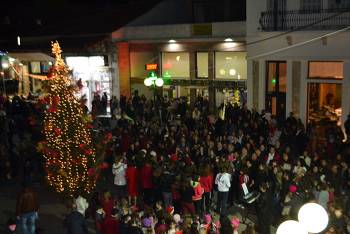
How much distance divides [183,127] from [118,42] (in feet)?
37.2

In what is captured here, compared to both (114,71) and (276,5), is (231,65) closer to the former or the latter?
(276,5)

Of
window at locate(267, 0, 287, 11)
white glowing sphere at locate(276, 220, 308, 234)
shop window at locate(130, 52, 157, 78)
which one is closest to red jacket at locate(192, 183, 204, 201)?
white glowing sphere at locate(276, 220, 308, 234)

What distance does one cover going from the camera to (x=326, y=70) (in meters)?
19.5

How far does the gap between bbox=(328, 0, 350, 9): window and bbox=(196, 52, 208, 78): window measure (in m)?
7.89

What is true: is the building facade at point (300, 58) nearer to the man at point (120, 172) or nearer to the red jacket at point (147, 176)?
the red jacket at point (147, 176)

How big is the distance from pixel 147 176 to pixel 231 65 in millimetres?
12400

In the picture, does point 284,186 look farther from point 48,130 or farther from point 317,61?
point 317,61

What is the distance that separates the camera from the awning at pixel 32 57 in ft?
104

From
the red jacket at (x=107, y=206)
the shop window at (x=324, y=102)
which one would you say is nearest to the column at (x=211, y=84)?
the shop window at (x=324, y=102)

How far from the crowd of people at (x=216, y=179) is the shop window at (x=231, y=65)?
6.28 metres

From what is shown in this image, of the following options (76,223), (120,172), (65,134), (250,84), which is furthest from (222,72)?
(76,223)

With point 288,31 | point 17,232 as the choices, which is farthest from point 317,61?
point 17,232

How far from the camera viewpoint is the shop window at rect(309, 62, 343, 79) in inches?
755

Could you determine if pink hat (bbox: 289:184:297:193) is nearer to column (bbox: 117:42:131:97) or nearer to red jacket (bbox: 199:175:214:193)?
red jacket (bbox: 199:175:214:193)
